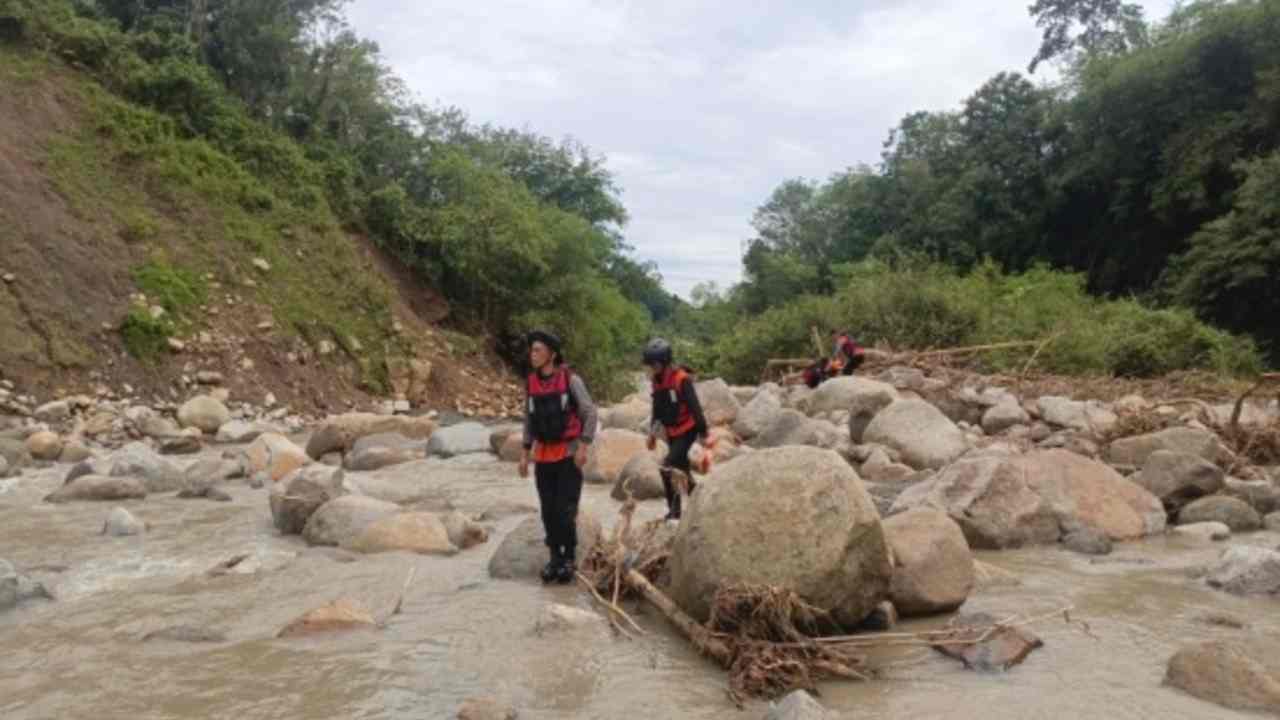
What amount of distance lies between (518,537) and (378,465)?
6.90 m

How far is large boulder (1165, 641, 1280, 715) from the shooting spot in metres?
5.07

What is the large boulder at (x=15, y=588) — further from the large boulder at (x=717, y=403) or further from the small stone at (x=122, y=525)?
the large boulder at (x=717, y=403)

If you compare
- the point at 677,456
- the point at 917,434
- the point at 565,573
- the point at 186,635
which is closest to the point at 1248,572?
the point at 677,456

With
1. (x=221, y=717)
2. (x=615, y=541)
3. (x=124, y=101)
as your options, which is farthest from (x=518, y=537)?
(x=124, y=101)

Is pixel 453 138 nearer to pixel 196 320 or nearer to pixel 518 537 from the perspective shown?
pixel 196 320

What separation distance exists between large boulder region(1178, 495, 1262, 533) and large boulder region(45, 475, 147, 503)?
1048 cm

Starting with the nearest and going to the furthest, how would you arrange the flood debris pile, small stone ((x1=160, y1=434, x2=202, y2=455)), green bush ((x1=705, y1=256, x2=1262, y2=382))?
the flood debris pile < small stone ((x1=160, y1=434, x2=202, y2=455)) < green bush ((x1=705, y1=256, x2=1262, y2=382))

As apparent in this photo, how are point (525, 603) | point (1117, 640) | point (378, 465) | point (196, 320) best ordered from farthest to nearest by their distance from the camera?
point (196, 320), point (378, 465), point (525, 603), point (1117, 640)

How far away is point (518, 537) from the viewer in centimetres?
812

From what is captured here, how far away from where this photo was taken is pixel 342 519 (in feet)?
30.0

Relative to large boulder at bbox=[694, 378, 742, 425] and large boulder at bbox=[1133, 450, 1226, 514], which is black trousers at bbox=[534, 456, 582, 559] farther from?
large boulder at bbox=[694, 378, 742, 425]

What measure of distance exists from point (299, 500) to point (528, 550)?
2785 mm

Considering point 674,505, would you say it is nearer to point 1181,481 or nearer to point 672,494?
point 672,494

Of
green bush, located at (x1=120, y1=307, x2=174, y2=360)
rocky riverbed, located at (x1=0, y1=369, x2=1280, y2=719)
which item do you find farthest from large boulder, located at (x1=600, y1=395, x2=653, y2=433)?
green bush, located at (x1=120, y1=307, x2=174, y2=360)
